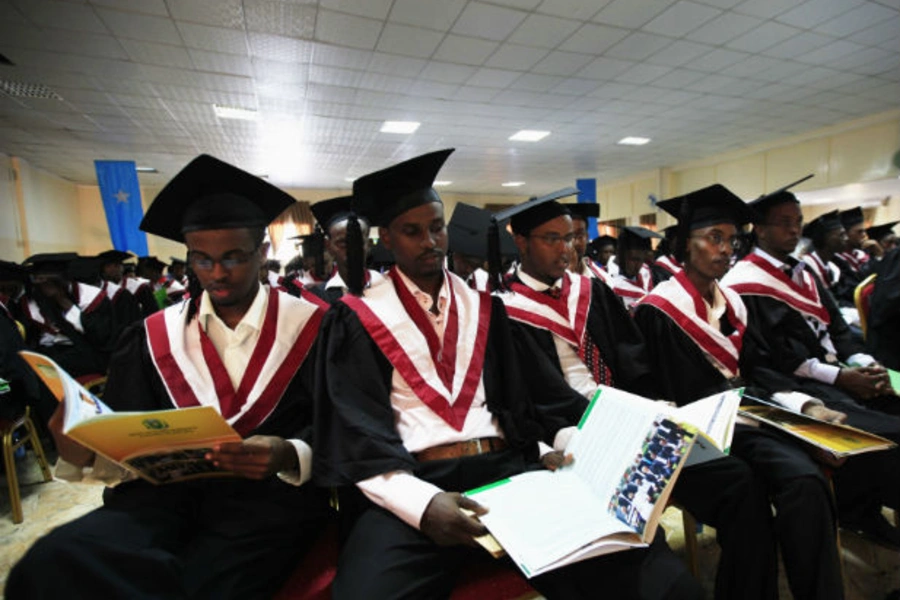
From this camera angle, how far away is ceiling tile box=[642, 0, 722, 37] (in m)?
4.57

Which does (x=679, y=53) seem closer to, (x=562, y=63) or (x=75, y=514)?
(x=562, y=63)

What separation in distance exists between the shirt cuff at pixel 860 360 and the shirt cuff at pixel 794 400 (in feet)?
2.65

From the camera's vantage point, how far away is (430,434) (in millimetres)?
1440

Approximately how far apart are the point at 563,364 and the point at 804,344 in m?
1.47

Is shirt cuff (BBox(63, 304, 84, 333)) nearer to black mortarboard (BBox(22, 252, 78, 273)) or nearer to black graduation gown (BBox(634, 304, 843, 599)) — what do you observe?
black mortarboard (BBox(22, 252, 78, 273))

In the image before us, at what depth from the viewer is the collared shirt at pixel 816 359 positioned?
221 centimetres

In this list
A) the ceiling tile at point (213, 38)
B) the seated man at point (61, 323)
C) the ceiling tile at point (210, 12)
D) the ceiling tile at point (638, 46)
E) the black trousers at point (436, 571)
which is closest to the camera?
the black trousers at point (436, 571)

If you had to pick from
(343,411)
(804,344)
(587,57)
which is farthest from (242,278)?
(587,57)

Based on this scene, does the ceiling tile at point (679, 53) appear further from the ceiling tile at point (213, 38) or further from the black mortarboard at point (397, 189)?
the black mortarboard at point (397, 189)

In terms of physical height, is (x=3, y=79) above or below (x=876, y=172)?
above

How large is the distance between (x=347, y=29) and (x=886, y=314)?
5.09 metres

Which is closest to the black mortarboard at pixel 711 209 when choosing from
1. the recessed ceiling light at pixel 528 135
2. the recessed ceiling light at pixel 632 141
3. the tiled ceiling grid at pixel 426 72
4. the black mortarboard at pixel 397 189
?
the black mortarboard at pixel 397 189

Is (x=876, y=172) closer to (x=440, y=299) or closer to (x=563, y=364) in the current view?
(x=563, y=364)

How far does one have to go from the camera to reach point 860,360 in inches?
96.7
